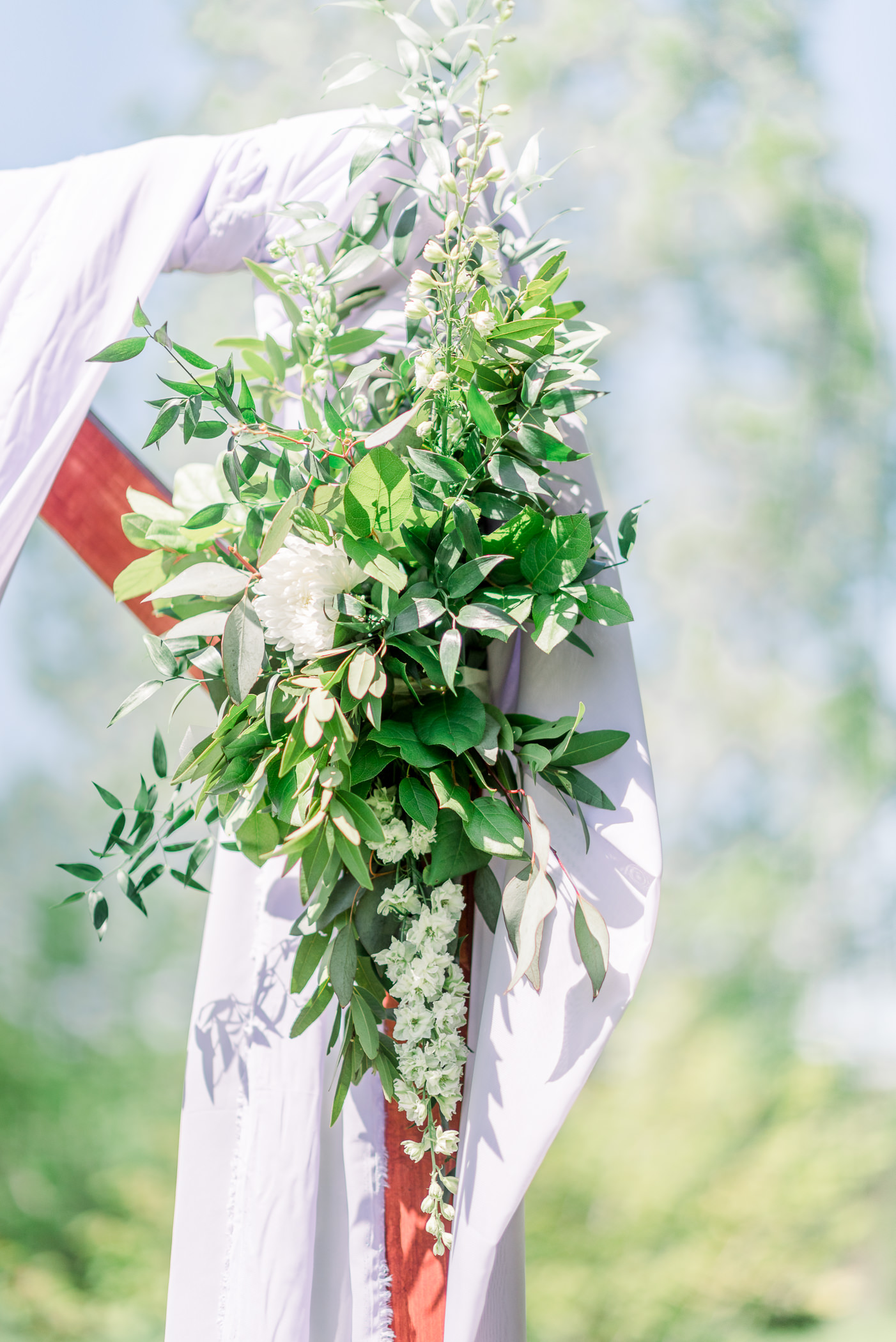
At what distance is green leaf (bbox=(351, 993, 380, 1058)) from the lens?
49 cm

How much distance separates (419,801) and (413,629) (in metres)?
0.10

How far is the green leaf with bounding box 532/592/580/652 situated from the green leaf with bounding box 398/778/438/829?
0.10m

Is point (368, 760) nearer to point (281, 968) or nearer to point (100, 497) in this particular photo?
point (281, 968)

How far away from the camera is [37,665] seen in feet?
6.89

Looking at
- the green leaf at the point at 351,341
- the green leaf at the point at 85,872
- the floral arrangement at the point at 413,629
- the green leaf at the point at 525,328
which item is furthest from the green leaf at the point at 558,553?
the green leaf at the point at 85,872

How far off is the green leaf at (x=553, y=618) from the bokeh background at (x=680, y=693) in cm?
153

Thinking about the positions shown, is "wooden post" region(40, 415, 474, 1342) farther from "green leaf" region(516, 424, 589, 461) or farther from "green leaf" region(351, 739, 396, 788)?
"green leaf" region(516, 424, 589, 461)

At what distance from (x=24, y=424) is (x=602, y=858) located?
47 cm

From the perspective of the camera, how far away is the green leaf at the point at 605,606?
19.3 inches

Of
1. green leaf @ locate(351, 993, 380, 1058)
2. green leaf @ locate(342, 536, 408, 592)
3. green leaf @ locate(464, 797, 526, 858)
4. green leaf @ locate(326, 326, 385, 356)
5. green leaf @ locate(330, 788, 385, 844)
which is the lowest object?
green leaf @ locate(351, 993, 380, 1058)

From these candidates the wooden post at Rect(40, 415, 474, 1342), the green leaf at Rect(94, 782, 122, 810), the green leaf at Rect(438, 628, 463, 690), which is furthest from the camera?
the wooden post at Rect(40, 415, 474, 1342)

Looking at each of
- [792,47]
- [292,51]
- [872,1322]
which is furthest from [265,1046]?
[792,47]

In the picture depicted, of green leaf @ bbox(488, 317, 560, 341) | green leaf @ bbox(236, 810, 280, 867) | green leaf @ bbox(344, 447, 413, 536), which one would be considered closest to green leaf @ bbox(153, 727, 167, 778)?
green leaf @ bbox(236, 810, 280, 867)

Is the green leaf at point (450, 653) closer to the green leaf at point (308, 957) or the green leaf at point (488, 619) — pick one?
the green leaf at point (488, 619)
